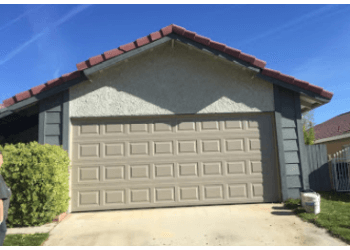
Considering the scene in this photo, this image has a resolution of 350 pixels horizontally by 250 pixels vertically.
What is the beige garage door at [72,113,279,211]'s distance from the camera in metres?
7.32

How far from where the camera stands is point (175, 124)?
764 centimetres

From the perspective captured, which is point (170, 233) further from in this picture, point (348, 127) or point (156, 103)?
point (348, 127)

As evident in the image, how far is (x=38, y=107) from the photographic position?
748cm

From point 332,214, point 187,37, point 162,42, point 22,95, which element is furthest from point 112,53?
point 332,214

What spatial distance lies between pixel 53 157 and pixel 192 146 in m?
3.62

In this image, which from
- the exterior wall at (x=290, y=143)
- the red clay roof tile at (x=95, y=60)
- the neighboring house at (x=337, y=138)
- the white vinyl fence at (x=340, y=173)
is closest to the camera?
the red clay roof tile at (x=95, y=60)

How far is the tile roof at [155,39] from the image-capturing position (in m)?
7.01

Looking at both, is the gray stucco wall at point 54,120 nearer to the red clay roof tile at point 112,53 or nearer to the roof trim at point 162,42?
the roof trim at point 162,42

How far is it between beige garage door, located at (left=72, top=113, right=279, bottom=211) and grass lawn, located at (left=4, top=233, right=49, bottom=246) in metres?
2.16

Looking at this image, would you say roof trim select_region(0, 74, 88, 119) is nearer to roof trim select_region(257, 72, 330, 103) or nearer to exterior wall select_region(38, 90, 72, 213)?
exterior wall select_region(38, 90, 72, 213)

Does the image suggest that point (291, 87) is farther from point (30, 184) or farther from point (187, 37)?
point (30, 184)

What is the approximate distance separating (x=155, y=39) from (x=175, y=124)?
2420 mm

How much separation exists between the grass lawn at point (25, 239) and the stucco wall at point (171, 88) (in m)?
3.34

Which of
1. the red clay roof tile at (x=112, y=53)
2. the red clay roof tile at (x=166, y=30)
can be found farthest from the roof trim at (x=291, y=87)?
the red clay roof tile at (x=112, y=53)
